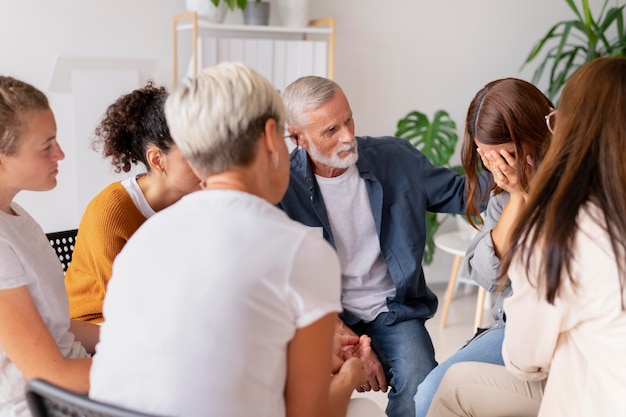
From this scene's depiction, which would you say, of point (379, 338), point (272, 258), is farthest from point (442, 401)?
point (272, 258)

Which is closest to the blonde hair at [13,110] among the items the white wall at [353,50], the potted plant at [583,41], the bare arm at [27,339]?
the bare arm at [27,339]

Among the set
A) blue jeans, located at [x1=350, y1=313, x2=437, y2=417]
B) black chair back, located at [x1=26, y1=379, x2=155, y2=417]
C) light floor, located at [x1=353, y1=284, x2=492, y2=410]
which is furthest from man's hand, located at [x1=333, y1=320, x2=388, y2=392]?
light floor, located at [x1=353, y1=284, x2=492, y2=410]

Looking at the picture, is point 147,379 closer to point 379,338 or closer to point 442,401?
point 442,401

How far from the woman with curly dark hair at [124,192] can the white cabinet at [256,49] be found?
1298mm

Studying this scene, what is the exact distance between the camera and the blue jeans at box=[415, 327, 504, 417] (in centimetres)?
188

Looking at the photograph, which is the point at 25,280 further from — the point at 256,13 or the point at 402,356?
the point at 256,13

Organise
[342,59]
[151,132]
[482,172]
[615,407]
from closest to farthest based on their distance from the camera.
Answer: [615,407], [151,132], [482,172], [342,59]

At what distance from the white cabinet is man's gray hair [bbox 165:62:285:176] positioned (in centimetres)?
213

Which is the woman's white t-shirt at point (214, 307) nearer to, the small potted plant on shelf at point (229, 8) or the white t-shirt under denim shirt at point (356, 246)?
the white t-shirt under denim shirt at point (356, 246)

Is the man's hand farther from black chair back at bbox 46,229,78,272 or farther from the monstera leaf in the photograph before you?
the monstera leaf

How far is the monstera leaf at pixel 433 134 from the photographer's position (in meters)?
3.80

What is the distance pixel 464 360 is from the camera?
1.89 metres

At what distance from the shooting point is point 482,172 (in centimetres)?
214

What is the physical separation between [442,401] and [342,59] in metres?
2.44
